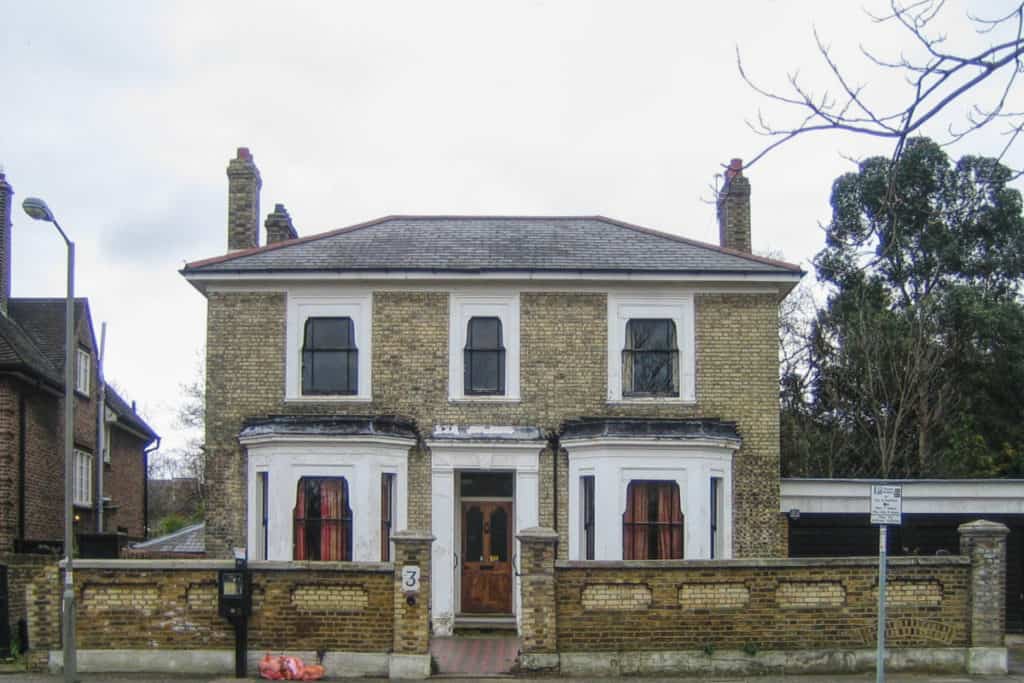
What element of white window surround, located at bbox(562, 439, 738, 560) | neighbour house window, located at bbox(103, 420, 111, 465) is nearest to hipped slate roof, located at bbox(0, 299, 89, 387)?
neighbour house window, located at bbox(103, 420, 111, 465)

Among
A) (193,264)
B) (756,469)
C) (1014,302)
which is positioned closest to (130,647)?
(193,264)

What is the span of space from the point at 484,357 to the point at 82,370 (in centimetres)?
1222

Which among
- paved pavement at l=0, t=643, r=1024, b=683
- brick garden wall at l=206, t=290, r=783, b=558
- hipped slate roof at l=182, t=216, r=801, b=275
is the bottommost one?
paved pavement at l=0, t=643, r=1024, b=683

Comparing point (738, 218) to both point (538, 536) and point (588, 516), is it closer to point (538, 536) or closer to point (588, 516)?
point (588, 516)

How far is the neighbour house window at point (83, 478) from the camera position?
29.2 metres

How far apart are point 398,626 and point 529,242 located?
9.45 m

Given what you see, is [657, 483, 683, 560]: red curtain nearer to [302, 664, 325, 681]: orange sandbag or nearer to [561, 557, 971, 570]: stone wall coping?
[561, 557, 971, 570]: stone wall coping

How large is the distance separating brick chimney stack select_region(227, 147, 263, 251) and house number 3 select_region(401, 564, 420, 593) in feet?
31.5

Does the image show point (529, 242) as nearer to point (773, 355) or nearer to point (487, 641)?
point (773, 355)

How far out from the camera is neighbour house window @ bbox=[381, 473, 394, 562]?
836 inches

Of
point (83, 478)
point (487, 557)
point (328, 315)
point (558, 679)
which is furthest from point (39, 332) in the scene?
point (558, 679)

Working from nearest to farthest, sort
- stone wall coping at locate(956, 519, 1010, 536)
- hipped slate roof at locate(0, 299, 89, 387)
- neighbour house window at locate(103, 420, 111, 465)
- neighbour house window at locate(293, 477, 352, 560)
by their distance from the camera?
1. stone wall coping at locate(956, 519, 1010, 536)
2. neighbour house window at locate(293, 477, 352, 560)
3. hipped slate roof at locate(0, 299, 89, 387)
4. neighbour house window at locate(103, 420, 111, 465)

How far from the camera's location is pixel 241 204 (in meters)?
24.2

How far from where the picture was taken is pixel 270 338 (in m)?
22.3
